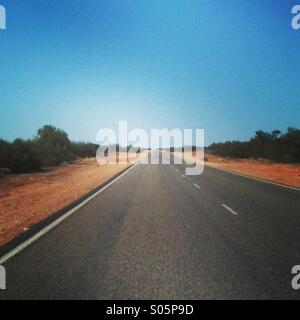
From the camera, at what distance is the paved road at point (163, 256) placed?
542 cm

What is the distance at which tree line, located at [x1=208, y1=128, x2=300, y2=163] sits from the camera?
225 ft

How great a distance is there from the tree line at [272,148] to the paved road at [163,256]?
191 feet

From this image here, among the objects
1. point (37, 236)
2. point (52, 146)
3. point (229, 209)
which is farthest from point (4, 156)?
point (37, 236)

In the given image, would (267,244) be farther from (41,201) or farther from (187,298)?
(41,201)

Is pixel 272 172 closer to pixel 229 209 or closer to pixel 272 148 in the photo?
pixel 229 209

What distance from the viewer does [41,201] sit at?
15.3 m

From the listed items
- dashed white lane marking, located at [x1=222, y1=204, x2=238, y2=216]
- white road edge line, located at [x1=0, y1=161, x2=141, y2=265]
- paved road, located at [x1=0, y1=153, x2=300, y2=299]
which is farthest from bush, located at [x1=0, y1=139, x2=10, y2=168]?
dashed white lane marking, located at [x1=222, y1=204, x2=238, y2=216]

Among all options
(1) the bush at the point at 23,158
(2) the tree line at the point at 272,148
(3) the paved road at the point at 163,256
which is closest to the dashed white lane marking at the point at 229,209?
(3) the paved road at the point at 163,256

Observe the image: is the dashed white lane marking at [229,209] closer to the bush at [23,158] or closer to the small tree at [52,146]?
the bush at [23,158]

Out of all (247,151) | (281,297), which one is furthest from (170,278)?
(247,151)

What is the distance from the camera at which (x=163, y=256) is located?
718cm

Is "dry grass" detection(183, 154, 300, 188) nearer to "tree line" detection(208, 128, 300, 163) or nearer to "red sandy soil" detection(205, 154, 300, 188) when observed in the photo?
"red sandy soil" detection(205, 154, 300, 188)

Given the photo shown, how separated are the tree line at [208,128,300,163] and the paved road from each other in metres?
58.1

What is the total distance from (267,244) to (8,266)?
4702mm
